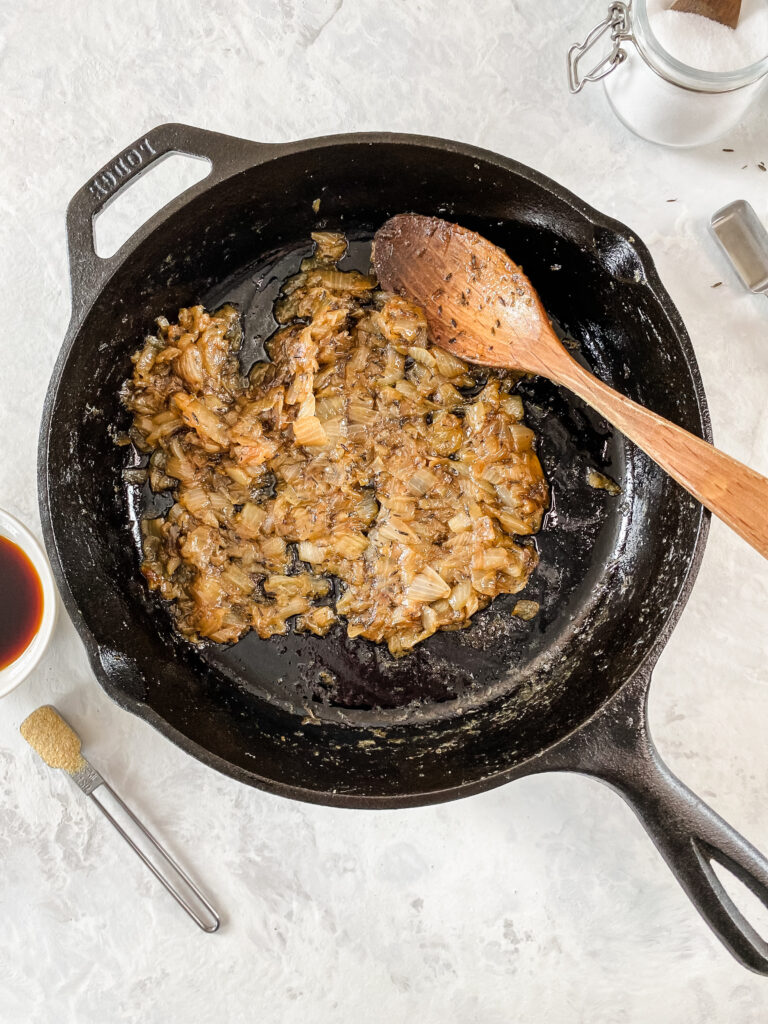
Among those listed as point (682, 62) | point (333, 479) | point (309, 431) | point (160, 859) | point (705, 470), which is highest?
point (682, 62)

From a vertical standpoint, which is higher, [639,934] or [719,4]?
[719,4]

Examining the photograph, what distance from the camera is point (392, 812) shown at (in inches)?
79.4

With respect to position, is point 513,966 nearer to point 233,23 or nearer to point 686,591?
point 686,591

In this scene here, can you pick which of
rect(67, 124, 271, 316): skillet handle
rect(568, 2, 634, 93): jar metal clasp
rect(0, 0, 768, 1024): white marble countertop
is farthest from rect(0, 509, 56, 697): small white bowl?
rect(568, 2, 634, 93): jar metal clasp

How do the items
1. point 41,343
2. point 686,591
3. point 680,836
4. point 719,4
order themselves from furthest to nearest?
point 41,343 < point 719,4 < point 686,591 < point 680,836

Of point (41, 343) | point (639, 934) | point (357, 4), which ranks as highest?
point (357, 4)

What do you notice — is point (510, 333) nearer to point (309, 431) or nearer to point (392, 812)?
point (309, 431)

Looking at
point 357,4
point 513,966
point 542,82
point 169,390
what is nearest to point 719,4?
point 542,82

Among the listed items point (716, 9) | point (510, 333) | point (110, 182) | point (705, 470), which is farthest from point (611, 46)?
point (110, 182)

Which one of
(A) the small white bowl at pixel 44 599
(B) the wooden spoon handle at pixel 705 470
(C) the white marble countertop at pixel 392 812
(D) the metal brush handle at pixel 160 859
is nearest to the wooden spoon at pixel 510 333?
(B) the wooden spoon handle at pixel 705 470

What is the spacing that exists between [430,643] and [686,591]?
0.63m

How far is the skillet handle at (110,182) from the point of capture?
164cm

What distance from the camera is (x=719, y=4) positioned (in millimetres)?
1873

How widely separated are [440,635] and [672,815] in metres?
0.67
